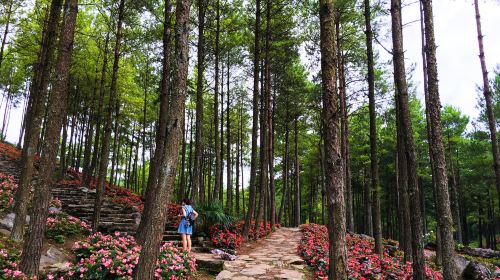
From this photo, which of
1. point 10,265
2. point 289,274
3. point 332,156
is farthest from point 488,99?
point 10,265

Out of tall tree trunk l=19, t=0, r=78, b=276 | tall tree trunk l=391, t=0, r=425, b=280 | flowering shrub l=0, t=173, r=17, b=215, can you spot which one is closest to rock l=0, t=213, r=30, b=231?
flowering shrub l=0, t=173, r=17, b=215

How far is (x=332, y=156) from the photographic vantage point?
422 cm

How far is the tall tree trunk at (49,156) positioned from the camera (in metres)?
5.21

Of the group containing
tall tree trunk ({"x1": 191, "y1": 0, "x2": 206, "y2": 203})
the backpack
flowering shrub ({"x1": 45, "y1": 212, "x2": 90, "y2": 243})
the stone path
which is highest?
tall tree trunk ({"x1": 191, "y1": 0, "x2": 206, "y2": 203})

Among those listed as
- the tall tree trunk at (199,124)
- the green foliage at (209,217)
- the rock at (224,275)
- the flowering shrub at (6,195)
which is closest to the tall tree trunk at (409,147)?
the rock at (224,275)

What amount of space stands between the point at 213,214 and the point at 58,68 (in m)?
6.68

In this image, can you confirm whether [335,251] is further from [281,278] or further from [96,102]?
[96,102]

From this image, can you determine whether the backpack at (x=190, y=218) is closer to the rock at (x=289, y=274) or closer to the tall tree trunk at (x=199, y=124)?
the tall tree trunk at (x=199, y=124)

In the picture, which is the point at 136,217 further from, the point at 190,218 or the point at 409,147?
the point at 409,147

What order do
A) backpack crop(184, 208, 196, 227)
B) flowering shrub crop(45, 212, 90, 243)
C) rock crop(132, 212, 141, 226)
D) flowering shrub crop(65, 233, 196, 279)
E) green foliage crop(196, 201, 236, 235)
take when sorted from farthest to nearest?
rock crop(132, 212, 141, 226) < green foliage crop(196, 201, 236, 235) < backpack crop(184, 208, 196, 227) < flowering shrub crop(45, 212, 90, 243) < flowering shrub crop(65, 233, 196, 279)

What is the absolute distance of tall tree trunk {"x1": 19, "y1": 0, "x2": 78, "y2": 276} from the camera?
5.21 metres

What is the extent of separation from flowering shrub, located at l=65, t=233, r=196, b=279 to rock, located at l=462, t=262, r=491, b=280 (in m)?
10.5

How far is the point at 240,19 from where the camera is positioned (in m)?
14.4

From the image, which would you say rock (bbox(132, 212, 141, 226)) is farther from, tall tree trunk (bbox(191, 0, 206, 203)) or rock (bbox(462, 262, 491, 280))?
rock (bbox(462, 262, 491, 280))
